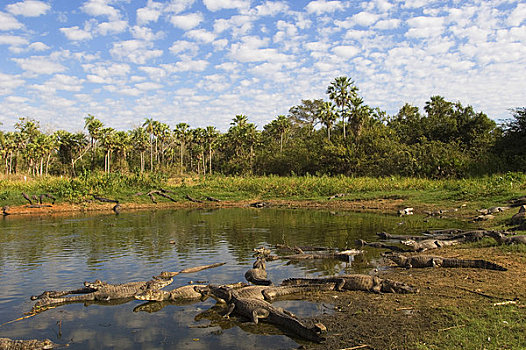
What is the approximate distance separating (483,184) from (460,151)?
17.4 meters

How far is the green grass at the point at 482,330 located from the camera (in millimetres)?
5254

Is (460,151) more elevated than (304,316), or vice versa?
(460,151)

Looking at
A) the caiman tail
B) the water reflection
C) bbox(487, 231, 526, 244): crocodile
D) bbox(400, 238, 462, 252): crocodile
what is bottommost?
the water reflection

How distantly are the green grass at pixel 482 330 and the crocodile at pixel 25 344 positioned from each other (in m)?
5.98

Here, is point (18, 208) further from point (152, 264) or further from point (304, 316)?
point (304, 316)

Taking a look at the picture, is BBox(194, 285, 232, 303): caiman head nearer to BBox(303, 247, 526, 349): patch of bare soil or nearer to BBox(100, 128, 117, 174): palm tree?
BBox(303, 247, 526, 349): patch of bare soil

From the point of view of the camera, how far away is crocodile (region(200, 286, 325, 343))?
622cm

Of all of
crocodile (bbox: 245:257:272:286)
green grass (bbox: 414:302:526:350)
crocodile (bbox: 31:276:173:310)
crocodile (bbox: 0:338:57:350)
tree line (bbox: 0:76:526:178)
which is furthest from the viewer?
tree line (bbox: 0:76:526:178)

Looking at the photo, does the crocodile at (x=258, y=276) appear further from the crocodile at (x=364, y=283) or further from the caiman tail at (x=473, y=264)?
the caiman tail at (x=473, y=264)

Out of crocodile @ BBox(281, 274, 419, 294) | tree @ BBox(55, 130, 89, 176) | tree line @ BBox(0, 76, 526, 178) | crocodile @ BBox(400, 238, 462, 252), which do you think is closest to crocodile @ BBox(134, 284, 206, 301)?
crocodile @ BBox(281, 274, 419, 294)

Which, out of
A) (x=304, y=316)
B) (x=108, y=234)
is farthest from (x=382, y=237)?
(x=108, y=234)

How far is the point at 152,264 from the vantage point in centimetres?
1251

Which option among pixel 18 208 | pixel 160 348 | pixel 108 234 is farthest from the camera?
pixel 18 208

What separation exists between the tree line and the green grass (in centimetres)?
2894
